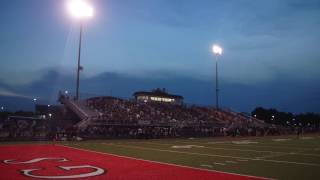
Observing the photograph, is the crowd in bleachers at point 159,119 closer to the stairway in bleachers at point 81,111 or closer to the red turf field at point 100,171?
the stairway in bleachers at point 81,111

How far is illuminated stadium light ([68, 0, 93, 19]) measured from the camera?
37812 mm

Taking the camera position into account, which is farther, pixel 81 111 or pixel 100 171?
pixel 81 111

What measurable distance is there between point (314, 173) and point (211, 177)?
320 centimetres

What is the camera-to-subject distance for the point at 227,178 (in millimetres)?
10617

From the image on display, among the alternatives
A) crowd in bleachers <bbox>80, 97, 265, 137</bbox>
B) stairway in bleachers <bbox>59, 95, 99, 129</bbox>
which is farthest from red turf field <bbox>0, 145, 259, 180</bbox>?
stairway in bleachers <bbox>59, 95, 99, 129</bbox>

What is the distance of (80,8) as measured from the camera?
38.3 m

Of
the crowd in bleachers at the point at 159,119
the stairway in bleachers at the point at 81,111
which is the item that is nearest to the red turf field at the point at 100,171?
the crowd in bleachers at the point at 159,119

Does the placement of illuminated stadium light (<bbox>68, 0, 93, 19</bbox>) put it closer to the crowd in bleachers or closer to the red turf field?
the crowd in bleachers

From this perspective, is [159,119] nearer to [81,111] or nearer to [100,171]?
[81,111]

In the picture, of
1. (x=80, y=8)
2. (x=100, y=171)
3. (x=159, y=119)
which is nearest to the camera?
(x=100, y=171)

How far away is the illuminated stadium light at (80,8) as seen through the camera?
1489 inches

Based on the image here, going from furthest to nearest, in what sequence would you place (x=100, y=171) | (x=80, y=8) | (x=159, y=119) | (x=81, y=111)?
(x=159, y=119) < (x=81, y=111) < (x=80, y=8) < (x=100, y=171)

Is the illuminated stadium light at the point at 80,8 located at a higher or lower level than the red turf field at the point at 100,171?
higher

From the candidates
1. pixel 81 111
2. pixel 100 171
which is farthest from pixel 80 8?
pixel 100 171
